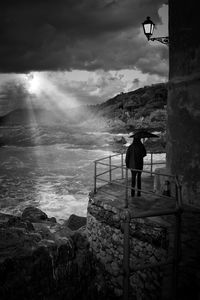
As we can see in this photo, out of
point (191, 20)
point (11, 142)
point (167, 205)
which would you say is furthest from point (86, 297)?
point (11, 142)

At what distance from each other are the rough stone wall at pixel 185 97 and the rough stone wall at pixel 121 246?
1.86 meters

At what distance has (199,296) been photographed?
3.73 m

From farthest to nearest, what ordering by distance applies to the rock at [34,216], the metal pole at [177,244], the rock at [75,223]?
the rock at [75,223] < the rock at [34,216] < the metal pole at [177,244]

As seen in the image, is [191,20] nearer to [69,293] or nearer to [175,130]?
[175,130]

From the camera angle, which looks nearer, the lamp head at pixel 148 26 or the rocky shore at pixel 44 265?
the rocky shore at pixel 44 265

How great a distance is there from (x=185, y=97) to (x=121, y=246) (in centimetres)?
453

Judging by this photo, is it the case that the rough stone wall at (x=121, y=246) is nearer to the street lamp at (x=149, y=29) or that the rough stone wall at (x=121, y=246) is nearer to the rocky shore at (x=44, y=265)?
the rocky shore at (x=44, y=265)

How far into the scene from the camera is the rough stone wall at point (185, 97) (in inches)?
272

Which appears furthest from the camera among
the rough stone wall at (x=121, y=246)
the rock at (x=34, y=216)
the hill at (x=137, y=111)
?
the hill at (x=137, y=111)

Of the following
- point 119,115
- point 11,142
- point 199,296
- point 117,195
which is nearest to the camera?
point 199,296

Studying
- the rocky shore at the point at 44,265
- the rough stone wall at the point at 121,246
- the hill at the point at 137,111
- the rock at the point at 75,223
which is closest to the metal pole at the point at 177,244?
the rough stone wall at the point at 121,246

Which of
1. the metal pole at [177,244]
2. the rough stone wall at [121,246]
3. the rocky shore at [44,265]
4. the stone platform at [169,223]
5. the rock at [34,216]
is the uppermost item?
the metal pole at [177,244]

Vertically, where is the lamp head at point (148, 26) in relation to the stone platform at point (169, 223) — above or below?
above

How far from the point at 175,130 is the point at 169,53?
2.37m
